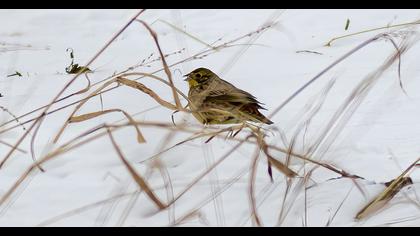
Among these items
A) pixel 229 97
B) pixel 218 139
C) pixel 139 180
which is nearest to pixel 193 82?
pixel 229 97

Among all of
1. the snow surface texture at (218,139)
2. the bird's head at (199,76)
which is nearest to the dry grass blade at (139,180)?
the snow surface texture at (218,139)

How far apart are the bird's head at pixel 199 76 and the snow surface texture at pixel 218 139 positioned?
80mm

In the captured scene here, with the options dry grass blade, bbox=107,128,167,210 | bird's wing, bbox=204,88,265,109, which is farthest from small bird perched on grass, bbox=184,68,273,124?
dry grass blade, bbox=107,128,167,210

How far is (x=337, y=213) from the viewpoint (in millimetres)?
2303

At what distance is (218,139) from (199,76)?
0.56 meters

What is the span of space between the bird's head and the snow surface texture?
0.08m

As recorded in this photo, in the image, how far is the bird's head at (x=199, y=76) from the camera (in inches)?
134

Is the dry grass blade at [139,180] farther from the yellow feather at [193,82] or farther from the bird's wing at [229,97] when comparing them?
the yellow feather at [193,82]

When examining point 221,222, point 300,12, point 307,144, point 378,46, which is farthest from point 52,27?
point 221,222

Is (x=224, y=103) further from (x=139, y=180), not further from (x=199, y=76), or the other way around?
(x=139, y=180)

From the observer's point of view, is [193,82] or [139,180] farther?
[193,82]

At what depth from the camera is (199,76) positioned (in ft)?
11.3

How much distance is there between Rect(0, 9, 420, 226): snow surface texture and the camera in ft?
7.61

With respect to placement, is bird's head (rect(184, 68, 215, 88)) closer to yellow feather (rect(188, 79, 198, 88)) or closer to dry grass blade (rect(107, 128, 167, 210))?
yellow feather (rect(188, 79, 198, 88))
